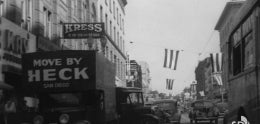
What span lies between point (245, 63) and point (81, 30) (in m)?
19.4

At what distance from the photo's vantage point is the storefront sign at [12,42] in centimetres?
1919

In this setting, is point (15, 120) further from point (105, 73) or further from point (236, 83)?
point (236, 83)

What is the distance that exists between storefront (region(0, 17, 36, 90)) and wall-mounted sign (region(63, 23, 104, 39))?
5.06m

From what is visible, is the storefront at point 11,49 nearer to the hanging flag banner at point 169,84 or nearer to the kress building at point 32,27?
the kress building at point 32,27

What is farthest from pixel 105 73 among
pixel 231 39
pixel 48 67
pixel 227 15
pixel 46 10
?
pixel 227 15

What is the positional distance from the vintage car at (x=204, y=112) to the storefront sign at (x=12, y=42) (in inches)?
528

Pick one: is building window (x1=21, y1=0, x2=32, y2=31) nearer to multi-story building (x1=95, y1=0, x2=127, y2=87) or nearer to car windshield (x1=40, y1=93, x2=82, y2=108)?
car windshield (x1=40, y1=93, x2=82, y2=108)

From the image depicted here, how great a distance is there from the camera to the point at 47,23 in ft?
91.7

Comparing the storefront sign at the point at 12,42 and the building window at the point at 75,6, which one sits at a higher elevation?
the building window at the point at 75,6

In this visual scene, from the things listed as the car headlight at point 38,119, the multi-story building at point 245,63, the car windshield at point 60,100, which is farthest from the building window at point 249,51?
the car headlight at point 38,119

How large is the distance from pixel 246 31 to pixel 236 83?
1919 mm

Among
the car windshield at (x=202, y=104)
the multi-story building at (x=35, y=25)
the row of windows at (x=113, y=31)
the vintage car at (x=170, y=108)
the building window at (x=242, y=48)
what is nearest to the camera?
the building window at (x=242, y=48)

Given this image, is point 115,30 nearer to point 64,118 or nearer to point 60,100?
point 60,100

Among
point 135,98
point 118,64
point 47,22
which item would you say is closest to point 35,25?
point 47,22
